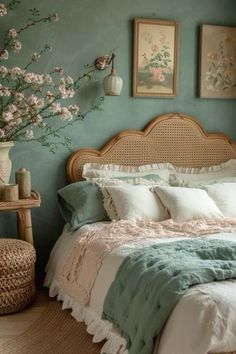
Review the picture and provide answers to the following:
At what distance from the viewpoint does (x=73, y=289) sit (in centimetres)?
290

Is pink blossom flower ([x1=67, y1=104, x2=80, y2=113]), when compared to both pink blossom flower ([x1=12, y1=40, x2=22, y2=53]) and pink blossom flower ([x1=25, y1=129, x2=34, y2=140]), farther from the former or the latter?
pink blossom flower ([x1=12, y1=40, x2=22, y2=53])

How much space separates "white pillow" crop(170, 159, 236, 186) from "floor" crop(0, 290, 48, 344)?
1359 mm

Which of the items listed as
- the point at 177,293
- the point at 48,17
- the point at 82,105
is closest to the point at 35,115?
the point at 82,105

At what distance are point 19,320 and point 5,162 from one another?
1025mm

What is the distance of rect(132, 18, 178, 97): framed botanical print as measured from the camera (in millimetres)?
3746

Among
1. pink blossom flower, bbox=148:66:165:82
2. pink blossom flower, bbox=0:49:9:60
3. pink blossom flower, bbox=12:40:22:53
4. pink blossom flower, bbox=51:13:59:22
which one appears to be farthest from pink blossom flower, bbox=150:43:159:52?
pink blossom flower, bbox=0:49:9:60

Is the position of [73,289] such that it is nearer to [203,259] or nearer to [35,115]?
[203,259]

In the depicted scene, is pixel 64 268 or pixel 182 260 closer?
pixel 182 260

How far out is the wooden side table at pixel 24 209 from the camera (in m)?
3.08

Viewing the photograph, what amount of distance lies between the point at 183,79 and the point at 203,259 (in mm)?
2068

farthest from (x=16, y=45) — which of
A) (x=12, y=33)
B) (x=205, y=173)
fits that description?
(x=205, y=173)

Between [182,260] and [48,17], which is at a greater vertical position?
[48,17]

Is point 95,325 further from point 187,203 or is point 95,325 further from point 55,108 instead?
point 55,108

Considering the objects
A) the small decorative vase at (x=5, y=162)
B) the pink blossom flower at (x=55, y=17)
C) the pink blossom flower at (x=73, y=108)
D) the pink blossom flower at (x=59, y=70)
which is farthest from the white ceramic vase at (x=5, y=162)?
the pink blossom flower at (x=55, y=17)
